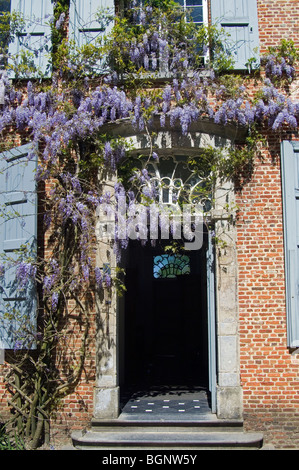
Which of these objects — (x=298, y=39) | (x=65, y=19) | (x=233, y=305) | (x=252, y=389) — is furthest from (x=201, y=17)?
(x=252, y=389)

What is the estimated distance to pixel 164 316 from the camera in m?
10.0

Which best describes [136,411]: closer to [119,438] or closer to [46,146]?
[119,438]

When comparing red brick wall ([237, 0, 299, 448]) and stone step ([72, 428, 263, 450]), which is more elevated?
red brick wall ([237, 0, 299, 448])

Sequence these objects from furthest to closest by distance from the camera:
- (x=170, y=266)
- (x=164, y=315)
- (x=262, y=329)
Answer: (x=170, y=266) → (x=164, y=315) → (x=262, y=329)

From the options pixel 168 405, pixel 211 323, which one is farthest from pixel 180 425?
pixel 211 323

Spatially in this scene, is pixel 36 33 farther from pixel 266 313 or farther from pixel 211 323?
pixel 266 313

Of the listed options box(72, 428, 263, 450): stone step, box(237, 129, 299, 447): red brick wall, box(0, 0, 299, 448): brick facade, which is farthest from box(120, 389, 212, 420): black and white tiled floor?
box(237, 129, 299, 447): red brick wall

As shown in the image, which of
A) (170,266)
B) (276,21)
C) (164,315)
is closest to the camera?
(276,21)

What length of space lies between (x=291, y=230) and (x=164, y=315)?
4801 mm

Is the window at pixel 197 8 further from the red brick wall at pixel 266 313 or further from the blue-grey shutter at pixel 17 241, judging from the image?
the blue-grey shutter at pixel 17 241

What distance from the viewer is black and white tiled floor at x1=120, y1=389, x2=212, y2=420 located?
5672 mm

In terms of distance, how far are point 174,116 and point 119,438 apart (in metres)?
3.64

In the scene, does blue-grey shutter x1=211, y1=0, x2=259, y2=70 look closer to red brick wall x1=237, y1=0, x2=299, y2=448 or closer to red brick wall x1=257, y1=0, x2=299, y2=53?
red brick wall x1=257, y1=0, x2=299, y2=53

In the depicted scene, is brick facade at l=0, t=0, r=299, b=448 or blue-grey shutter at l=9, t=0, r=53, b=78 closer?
brick facade at l=0, t=0, r=299, b=448
